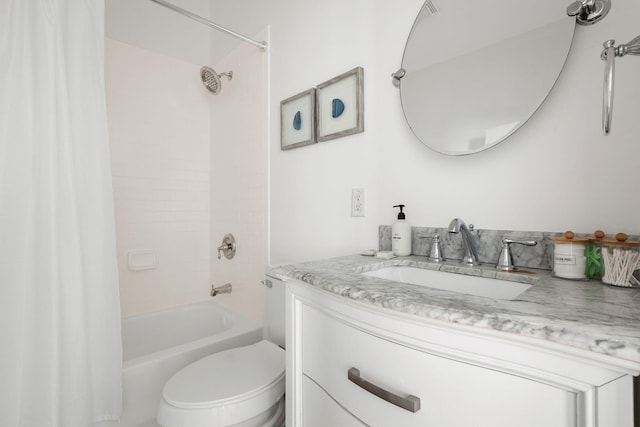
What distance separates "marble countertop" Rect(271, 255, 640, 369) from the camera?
0.34 meters

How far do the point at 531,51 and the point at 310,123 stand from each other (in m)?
0.90

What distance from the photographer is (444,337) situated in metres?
0.47

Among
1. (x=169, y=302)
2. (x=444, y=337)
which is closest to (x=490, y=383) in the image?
(x=444, y=337)

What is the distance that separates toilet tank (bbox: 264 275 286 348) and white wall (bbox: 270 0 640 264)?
0.22 metres

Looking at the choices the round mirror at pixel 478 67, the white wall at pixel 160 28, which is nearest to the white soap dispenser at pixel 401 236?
the round mirror at pixel 478 67

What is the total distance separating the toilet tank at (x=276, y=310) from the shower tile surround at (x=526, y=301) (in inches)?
21.2

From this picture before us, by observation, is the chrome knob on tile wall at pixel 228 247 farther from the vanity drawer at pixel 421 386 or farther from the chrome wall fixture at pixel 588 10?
the chrome wall fixture at pixel 588 10

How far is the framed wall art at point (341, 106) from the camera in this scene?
1.23m

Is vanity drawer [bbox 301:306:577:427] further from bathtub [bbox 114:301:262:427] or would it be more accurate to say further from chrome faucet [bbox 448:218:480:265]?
bathtub [bbox 114:301:262:427]

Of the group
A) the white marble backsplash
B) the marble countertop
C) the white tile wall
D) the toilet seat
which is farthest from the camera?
the white tile wall

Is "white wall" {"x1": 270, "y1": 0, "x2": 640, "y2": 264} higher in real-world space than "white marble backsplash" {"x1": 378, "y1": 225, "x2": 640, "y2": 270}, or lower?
higher

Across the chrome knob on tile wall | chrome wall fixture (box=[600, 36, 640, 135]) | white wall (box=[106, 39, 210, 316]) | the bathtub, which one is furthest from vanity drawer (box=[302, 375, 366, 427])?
white wall (box=[106, 39, 210, 316])

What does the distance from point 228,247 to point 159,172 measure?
0.73m

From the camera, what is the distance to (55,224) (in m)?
1.02
